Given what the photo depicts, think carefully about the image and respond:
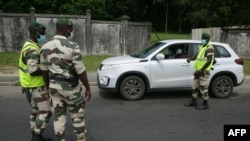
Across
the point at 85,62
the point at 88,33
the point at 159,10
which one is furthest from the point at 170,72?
the point at 159,10

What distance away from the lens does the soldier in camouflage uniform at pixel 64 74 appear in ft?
15.5

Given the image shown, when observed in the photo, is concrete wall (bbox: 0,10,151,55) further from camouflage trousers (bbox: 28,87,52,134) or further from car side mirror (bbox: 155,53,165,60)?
camouflage trousers (bbox: 28,87,52,134)

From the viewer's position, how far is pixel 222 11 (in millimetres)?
23359

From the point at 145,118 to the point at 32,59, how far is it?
9.91 feet

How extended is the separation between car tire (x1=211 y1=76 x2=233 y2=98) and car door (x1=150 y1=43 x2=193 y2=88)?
776 millimetres

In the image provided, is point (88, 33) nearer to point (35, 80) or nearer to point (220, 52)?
point (220, 52)

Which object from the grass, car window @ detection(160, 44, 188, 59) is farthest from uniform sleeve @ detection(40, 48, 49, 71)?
the grass

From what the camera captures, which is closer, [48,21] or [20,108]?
[20,108]

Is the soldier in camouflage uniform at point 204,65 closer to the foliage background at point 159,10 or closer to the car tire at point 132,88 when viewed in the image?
the car tire at point 132,88

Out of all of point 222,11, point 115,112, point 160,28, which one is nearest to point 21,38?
point 115,112

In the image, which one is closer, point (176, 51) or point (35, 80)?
point (35, 80)

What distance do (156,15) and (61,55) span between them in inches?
2435

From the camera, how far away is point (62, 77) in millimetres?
4789

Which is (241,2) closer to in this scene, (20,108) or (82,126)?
(20,108)
